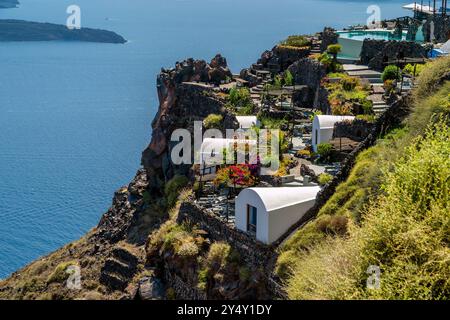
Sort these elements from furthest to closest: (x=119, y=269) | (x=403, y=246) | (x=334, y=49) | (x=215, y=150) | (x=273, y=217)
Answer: (x=334, y=49) < (x=119, y=269) < (x=215, y=150) < (x=273, y=217) < (x=403, y=246)

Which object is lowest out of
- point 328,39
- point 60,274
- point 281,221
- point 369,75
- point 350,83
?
point 60,274

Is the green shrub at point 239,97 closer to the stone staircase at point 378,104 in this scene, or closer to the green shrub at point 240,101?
the green shrub at point 240,101

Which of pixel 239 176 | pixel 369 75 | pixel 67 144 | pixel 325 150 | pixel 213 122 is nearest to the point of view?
pixel 239 176

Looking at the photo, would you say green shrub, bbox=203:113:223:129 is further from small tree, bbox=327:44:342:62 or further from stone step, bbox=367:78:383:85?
small tree, bbox=327:44:342:62

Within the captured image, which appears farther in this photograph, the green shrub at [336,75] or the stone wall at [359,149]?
the green shrub at [336,75]

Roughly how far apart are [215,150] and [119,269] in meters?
8.95

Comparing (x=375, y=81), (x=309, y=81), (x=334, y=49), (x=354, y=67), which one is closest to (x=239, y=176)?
(x=375, y=81)

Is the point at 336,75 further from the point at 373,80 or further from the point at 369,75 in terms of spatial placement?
the point at 373,80

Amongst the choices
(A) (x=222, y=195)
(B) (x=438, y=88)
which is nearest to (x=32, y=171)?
(A) (x=222, y=195)

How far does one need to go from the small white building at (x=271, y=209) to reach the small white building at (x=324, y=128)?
397 inches

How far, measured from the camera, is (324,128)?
44875mm

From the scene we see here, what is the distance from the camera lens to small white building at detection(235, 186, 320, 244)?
3334 cm

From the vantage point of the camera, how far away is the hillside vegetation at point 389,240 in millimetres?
22359

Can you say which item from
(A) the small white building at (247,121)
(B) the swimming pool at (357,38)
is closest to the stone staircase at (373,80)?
(B) the swimming pool at (357,38)
